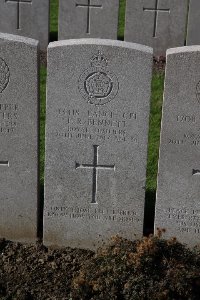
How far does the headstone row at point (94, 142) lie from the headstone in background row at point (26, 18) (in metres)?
5.23

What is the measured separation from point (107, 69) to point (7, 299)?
6.31ft

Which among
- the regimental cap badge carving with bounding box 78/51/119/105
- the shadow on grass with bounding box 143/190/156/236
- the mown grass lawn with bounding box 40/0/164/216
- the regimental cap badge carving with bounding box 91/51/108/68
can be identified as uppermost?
the regimental cap badge carving with bounding box 91/51/108/68

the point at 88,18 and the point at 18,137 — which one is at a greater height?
the point at 88,18

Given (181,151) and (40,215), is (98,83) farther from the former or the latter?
(40,215)

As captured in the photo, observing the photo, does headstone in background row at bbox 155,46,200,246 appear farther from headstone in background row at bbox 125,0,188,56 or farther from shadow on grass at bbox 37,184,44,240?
headstone in background row at bbox 125,0,188,56

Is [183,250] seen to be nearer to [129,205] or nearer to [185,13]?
[129,205]

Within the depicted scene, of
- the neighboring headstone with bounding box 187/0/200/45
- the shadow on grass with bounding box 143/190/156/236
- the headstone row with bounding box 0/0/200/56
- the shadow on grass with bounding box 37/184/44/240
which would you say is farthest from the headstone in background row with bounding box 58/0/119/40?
the shadow on grass with bounding box 37/184/44/240

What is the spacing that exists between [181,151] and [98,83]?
879 mm

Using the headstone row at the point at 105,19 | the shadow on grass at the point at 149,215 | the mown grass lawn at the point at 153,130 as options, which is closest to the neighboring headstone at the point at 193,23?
the headstone row at the point at 105,19

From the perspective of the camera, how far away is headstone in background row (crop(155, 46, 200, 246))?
557 cm

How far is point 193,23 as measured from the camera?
10.9 metres

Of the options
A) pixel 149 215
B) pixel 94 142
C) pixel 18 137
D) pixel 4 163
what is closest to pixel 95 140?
pixel 94 142

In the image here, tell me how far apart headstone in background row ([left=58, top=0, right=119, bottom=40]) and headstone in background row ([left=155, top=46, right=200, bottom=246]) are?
5.29 m

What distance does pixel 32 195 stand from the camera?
6.08 m
